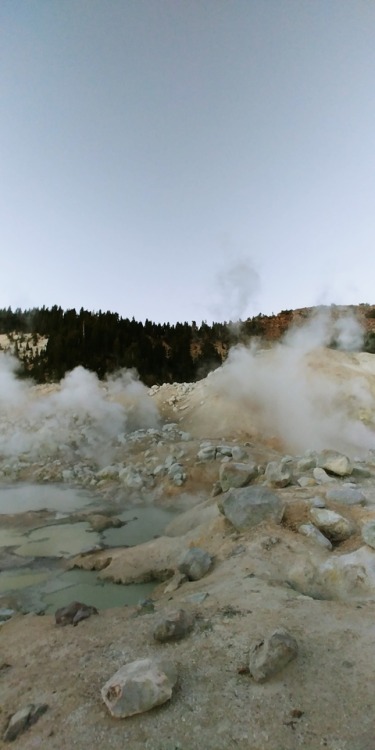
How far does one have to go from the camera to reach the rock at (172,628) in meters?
3.75

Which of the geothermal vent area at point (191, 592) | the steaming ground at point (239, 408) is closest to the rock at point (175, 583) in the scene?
the geothermal vent area at point (191, 592)

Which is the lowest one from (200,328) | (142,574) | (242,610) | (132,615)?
(142,574)

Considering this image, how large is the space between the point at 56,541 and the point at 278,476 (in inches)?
172

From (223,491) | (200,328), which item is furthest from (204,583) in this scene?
(200,328)

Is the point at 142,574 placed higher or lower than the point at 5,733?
lower

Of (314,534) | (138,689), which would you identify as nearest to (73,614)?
(138,689)

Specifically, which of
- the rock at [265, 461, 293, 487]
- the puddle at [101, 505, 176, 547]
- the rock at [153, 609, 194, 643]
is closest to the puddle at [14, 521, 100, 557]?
the puddle at [101, 505, 176, 547]

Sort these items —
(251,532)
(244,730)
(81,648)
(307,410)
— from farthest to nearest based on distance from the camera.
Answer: (307,410)
(251,532)
(81,648)
(244,730)

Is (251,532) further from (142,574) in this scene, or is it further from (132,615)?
(132,615)

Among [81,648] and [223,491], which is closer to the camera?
[81,648]

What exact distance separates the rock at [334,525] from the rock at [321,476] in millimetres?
1977

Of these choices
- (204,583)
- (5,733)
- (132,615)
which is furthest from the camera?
(204,583)

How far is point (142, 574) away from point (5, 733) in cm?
340

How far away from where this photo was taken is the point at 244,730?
2604mm
